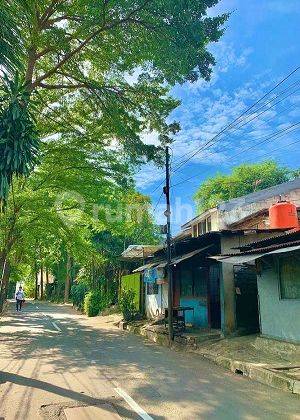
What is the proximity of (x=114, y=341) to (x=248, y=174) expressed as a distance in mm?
33913

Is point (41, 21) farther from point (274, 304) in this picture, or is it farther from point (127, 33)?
point (274, 304)

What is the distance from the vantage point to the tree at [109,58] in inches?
364

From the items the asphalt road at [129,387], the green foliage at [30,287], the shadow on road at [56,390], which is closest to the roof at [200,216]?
the asphalt road at [129,387]

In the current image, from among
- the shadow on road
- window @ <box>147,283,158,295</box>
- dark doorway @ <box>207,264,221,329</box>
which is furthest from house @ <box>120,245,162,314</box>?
the shadow on road

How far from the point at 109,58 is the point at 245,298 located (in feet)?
35.7

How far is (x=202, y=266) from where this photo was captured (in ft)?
58.0

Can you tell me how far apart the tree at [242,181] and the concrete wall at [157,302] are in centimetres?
2093

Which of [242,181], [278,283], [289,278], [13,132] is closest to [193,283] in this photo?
[278,283]

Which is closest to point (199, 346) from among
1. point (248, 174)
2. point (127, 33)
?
point (127, 33)

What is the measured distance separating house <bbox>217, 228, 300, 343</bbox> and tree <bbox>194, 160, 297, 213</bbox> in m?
31.1

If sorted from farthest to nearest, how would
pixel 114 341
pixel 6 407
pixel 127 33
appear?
pixel 114 341, pixel 127 33, pixel 6 407

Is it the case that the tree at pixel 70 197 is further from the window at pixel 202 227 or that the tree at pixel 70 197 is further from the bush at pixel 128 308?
the window at pixel 202 227

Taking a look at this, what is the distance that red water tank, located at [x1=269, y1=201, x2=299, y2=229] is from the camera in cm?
1522

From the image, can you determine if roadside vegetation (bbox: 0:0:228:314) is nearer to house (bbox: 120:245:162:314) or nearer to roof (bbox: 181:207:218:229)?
house (bbox: 120:245:162:314)
